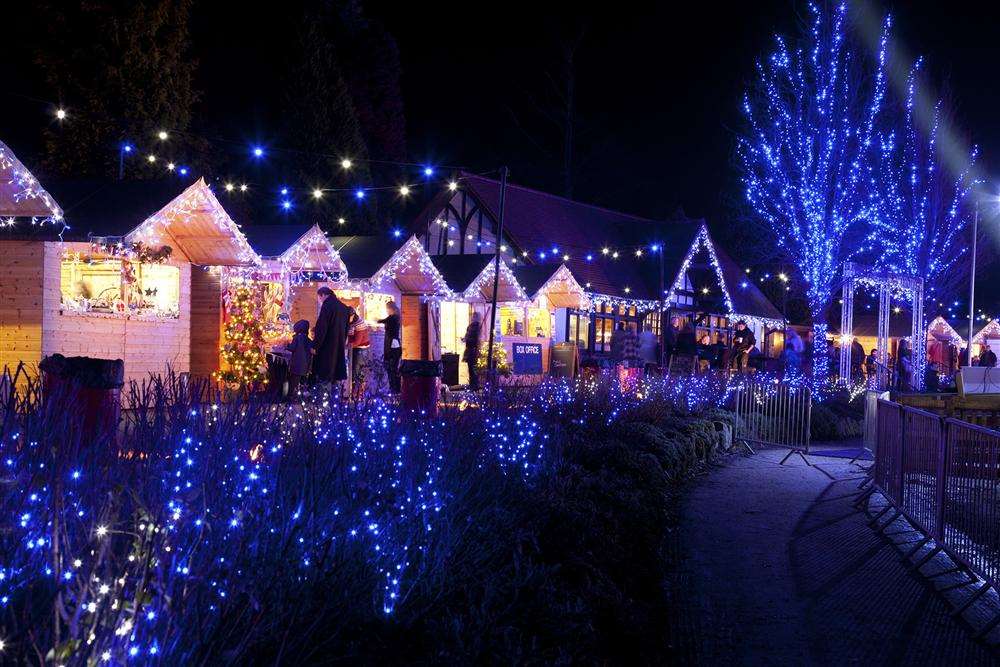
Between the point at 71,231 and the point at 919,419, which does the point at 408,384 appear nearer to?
the point at 919,419

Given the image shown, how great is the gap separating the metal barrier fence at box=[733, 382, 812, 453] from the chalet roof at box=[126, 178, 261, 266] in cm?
866

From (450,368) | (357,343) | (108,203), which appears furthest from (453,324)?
(108,203)

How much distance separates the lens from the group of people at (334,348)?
12953mm

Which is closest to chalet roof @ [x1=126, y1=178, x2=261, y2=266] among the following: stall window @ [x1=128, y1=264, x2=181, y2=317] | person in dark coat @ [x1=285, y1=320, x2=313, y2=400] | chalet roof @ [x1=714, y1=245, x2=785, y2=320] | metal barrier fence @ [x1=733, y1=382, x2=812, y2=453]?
stall window @ [x1=128, y1=264, x2=181, y2=317]

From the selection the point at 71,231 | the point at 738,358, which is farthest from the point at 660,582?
the point at 738,358

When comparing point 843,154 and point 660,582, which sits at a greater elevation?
point 843,154

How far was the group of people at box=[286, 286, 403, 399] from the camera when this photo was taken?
12953 millimetres

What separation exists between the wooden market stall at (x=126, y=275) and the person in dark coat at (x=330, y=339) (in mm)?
3135

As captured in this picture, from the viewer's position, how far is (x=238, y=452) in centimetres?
521

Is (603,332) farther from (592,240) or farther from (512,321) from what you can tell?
(512,321)

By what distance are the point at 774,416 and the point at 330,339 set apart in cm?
821

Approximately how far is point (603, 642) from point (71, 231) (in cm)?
1086

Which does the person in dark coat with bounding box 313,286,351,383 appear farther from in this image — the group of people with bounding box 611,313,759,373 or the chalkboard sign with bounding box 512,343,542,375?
the chalkboard sign with bounding box 512,343,542,375

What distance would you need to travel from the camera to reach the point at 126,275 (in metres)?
14.7
